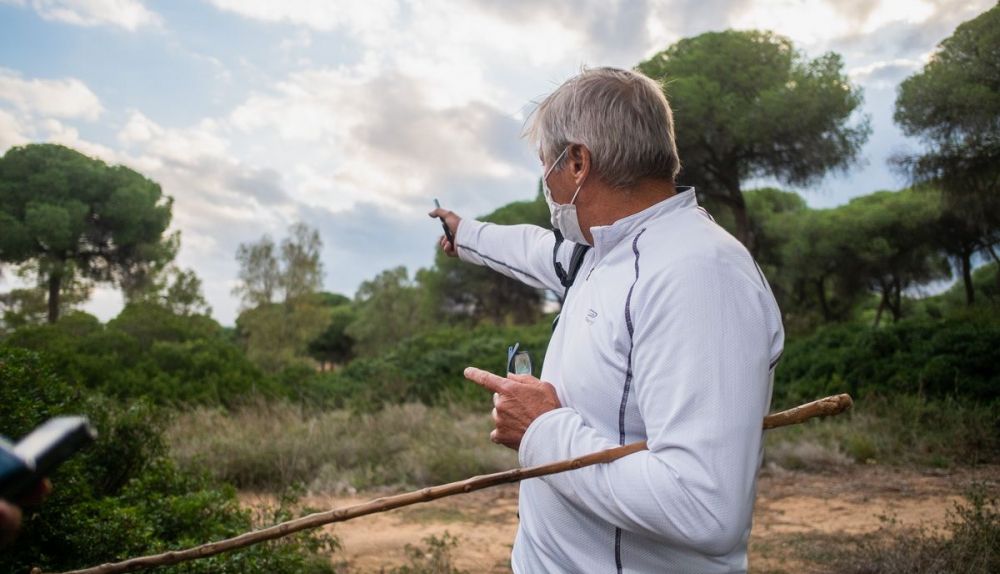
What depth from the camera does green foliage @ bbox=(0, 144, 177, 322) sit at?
28547 mm

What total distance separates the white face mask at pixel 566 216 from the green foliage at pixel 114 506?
8.63 feet

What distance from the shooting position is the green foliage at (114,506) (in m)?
3.59

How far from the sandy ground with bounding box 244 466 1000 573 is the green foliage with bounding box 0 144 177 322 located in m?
24.8

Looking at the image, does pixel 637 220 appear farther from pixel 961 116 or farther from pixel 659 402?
pixel 961 116

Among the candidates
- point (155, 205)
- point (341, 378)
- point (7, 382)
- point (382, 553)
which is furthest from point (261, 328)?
point (7, 382)

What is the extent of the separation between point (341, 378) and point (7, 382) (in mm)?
14432

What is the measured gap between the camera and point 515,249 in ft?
9.30

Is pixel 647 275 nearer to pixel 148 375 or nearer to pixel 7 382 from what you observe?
pixel 7 382

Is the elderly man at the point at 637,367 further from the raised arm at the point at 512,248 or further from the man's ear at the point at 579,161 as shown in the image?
the raised arm at the point at 512,248

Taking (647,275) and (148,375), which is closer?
(647,275)

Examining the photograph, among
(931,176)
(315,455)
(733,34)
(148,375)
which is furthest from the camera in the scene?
(733,34)

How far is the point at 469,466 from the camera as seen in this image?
28.9 ft

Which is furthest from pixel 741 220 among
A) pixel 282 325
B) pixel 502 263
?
pixel 502 263

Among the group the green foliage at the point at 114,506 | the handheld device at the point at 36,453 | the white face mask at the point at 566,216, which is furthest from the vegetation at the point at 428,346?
the handheld device at the point at 36,453
